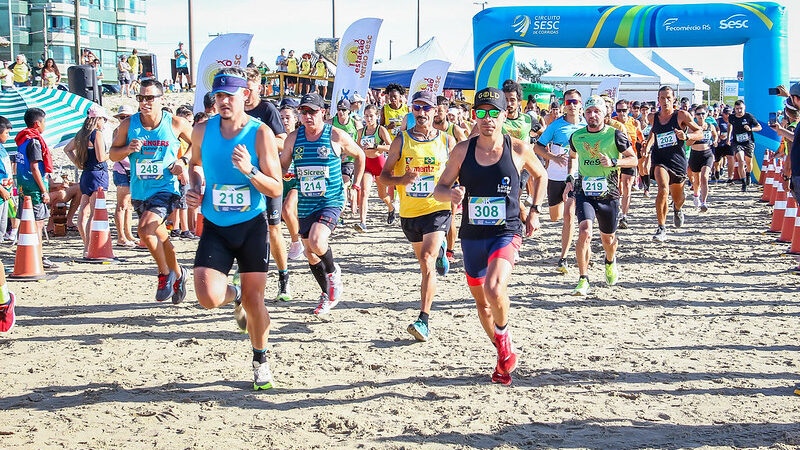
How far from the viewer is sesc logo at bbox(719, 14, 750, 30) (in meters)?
18.4

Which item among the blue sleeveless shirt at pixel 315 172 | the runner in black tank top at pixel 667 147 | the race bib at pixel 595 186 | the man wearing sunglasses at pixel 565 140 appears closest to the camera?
the blue sleeveless shirt at pixel 315 172

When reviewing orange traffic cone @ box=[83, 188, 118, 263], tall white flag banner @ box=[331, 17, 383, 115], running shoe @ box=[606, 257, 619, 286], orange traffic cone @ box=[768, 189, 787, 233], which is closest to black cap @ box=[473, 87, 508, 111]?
running shoe @ box=[606, 257, 619, 286]

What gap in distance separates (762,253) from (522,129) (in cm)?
355

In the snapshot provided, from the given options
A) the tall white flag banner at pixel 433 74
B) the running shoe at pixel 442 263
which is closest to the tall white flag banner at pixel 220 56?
the tall white flag banner at pixel 433 74

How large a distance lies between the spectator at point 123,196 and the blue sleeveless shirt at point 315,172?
3500 mm

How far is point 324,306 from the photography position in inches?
275

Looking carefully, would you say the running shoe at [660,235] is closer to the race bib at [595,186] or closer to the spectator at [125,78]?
the race bib at [595,186]

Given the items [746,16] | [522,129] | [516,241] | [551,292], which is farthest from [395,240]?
[746,16]

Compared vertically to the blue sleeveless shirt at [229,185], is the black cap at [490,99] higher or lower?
higher

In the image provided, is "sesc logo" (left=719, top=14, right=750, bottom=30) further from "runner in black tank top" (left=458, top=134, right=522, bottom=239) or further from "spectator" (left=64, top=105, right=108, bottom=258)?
"runner in black tank top" (left=458, top=134, right=522, bottom=239)

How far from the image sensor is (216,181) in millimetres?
4852

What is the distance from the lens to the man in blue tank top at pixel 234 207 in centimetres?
477

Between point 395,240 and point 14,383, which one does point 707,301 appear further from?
point 14,383

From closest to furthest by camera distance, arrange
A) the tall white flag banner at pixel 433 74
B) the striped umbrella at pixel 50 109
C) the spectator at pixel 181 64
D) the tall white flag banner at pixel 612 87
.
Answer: the striped umbrella at pixel 50 109 → the tall white flag banner at pixel 433 74 → the tall white flag banner at pixel 612 87 → the spectator at pixel 181 64
